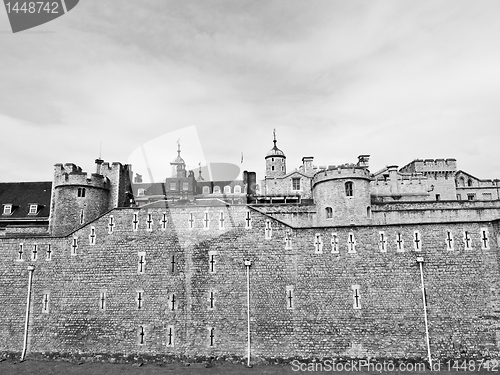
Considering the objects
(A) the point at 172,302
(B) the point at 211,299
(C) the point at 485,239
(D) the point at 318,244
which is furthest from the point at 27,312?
(C) the point at 485,239

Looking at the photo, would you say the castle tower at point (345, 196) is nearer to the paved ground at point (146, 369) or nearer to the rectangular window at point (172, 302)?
the paved ground at point (146, 369)

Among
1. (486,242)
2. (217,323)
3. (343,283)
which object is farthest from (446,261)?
(217,323)

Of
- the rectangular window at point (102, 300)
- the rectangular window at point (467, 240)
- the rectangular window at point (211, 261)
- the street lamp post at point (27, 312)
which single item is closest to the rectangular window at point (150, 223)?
the rectangular window at point (211, 261)

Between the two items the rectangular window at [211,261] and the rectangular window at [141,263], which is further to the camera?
the rectangular window at [141,263]

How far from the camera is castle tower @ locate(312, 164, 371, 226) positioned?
34.9m

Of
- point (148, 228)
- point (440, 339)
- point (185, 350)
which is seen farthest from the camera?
point (148, 228)

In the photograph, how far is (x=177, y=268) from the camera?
29.2 metres

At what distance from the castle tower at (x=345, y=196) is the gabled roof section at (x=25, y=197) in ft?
99.0

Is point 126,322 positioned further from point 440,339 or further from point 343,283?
point 440,339

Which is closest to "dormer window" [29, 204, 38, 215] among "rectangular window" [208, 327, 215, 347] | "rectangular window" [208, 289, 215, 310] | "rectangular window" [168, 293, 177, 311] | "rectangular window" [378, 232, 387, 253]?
"rectangular window" [168, 293, 177, 311]

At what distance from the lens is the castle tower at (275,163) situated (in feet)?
185

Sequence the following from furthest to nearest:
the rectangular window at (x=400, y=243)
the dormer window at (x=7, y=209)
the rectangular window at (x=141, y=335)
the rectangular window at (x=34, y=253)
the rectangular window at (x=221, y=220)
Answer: the dormer window at (x=7, y=209), the rectangular window at (x=34, y=253), the rectangular window at (x=221, y=220), the rectangular window at (x=141, y=335), the rectangular window at (x=400, y=243)

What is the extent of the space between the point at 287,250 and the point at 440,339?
11842 mm

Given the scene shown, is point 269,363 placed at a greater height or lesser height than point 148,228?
lesser
